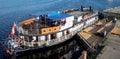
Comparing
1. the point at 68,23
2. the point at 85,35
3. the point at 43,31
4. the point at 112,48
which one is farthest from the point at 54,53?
the point at 112,48

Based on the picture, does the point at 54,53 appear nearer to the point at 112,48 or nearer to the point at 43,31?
the point at 43,31

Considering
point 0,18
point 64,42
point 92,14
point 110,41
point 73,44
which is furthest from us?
point 0,18

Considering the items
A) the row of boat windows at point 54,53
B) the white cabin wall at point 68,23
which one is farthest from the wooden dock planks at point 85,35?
the row of boat windows at point 54,53

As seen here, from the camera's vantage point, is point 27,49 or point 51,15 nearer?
point 27,49

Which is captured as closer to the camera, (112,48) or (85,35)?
(112,48)

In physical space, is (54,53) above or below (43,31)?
below

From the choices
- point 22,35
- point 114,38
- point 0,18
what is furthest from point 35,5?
point 114,38

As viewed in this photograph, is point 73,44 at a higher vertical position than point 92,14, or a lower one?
lower

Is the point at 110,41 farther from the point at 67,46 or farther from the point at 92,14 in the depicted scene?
the point at 92,14

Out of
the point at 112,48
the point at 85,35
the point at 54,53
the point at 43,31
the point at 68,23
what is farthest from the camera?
the point at 68,23

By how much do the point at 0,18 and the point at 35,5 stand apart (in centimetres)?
2468

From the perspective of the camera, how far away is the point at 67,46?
40688 millimetres

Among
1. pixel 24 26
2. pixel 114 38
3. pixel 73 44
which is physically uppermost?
pixel 24 26

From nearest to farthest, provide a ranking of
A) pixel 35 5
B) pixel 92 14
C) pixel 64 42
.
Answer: pixel 64 42, pixel 92 14, pixel 35 5
